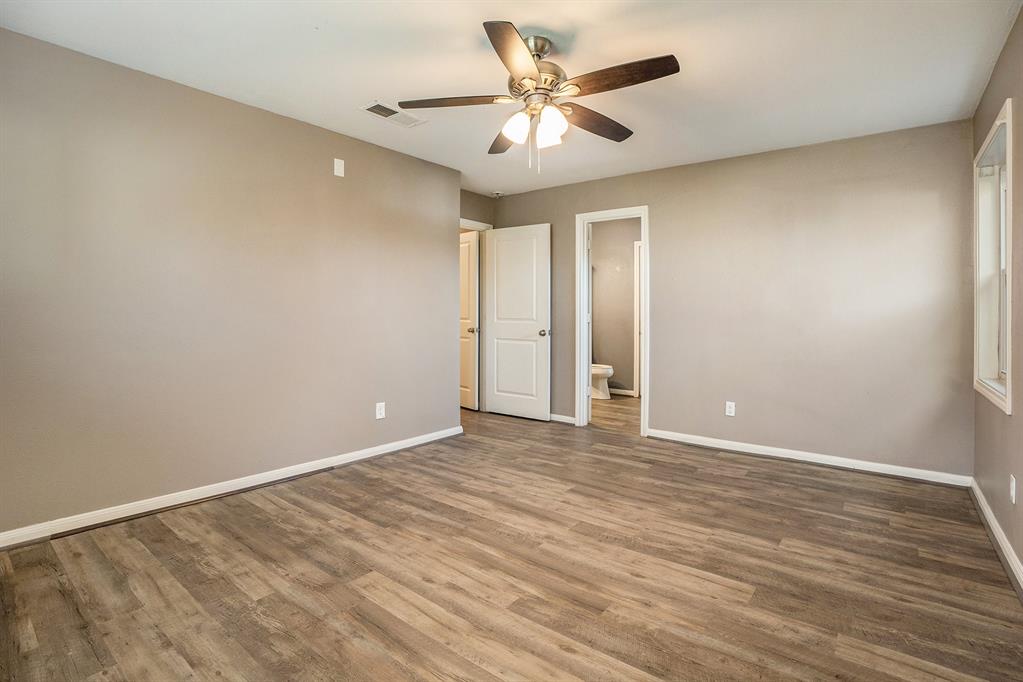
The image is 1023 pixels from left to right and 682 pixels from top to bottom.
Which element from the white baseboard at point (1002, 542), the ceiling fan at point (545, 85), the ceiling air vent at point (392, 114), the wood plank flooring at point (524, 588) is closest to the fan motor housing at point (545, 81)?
the ceiling fan at point (545, 85)

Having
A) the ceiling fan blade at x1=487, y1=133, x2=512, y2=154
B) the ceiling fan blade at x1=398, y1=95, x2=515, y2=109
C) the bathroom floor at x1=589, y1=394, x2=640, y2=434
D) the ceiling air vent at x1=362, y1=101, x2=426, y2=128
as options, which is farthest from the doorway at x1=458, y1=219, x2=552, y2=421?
the ceiling fan blade at x1=398, y1=95, x2=515, y2=109

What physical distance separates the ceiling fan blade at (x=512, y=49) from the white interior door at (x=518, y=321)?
3054mm

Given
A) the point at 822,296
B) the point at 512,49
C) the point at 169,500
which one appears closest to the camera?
the point at 512,49

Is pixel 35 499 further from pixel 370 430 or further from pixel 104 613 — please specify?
pixel 370 430

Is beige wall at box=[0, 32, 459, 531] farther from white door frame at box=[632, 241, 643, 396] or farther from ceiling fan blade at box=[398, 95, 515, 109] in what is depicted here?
white door frame at box=[632, 241, 643, 396]

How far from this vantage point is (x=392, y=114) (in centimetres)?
329

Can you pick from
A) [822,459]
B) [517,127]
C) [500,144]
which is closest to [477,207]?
[500,144]

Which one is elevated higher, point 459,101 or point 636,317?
point 459,101

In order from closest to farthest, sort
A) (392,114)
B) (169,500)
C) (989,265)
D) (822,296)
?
(169,500) → (989,265) → (392,114) → (822,296)

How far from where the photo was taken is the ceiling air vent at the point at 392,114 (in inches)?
124

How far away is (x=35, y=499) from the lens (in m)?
2.44

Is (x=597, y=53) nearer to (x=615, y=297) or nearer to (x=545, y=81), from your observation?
(x=545, y=81)

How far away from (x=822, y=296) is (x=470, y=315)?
3.53 meters

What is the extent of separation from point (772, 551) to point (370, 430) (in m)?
2.91
